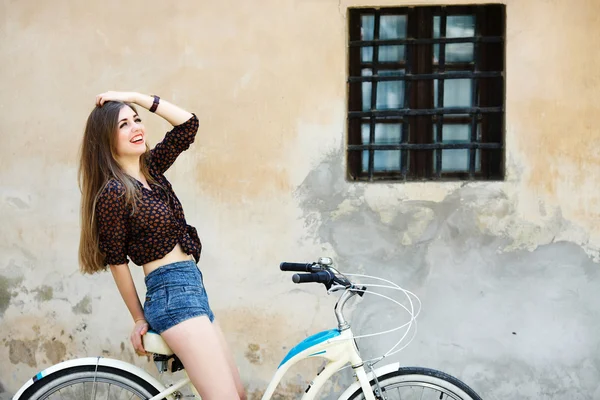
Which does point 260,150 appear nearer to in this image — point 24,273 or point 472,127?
point 472,127

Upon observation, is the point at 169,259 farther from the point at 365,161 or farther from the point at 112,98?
the point at 365,161

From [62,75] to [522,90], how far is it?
2.76 meters

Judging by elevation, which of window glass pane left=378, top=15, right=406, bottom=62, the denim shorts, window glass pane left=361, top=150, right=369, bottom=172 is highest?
window glass pane left=378, top=15, right=406, bottom=62

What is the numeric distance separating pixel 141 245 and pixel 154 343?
1.24ft

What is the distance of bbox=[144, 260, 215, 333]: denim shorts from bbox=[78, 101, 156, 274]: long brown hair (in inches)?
9.3

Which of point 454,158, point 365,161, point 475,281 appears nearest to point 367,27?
point 365,161

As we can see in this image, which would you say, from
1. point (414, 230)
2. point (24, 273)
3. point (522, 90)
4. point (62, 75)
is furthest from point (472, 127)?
point (24, 273)

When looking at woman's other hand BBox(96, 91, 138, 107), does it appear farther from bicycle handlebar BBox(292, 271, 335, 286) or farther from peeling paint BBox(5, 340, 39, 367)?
peeling paint BBox(5, 340, 39, 367)

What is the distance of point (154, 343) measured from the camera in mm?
3012

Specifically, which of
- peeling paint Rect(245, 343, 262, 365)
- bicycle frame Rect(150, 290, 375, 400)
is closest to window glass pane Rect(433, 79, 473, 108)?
peeling paint Rect(245, 343, 262, 365)

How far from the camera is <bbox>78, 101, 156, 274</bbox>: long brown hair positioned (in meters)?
2.98

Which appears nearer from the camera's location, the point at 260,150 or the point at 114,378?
the point at 114,378

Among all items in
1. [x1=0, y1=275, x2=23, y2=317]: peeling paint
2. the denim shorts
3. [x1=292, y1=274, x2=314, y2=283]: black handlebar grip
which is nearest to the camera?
[x1=292, y1=274, x2=314, y2=283]: black handlebar grip

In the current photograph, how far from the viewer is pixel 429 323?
472 centimetres
